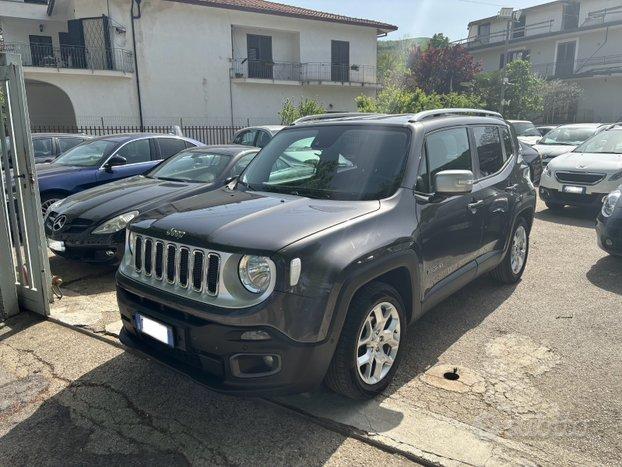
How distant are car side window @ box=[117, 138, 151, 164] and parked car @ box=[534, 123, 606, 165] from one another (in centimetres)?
973

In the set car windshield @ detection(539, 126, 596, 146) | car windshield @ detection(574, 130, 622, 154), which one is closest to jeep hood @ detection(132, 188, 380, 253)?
car windshield @ detection(574, 130, 622, 154)

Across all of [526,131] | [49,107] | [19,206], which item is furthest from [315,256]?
[49,107]

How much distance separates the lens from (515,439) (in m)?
2.89

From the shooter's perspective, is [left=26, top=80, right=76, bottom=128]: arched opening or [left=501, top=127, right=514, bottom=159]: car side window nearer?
→ [left=501, top=127, right=514, bottom=159]: car side window

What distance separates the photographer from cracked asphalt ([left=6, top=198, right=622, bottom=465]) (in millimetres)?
2812

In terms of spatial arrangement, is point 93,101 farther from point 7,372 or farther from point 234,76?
point 7,372

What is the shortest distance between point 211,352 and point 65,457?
1.00 meters

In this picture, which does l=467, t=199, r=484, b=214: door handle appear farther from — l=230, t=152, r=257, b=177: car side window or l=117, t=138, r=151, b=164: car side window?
l=117, t=138, r=151, b=164: car side window

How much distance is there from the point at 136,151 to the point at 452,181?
615cm

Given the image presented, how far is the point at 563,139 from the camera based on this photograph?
13781 millimetres

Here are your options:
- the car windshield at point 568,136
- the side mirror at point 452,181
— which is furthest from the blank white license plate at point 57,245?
the car windshield at point 568,136

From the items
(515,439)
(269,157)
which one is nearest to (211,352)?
(515,439)

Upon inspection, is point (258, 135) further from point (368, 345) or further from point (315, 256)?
point (315, 256)

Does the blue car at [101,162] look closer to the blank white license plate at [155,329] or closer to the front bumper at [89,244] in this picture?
the front bumper at [89,244]
